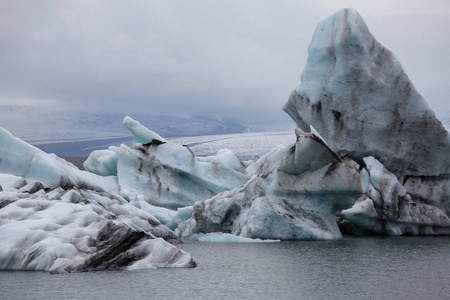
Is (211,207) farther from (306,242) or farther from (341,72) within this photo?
(341,72)

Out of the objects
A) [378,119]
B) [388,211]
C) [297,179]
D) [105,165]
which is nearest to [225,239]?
[297,179]

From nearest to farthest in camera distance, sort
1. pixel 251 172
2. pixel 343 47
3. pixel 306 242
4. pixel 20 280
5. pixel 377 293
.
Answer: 1. pixel 377 293
2. pixel 20 280
3. pixel 306 242
4. pixel 343 47
5. pixel 251 172

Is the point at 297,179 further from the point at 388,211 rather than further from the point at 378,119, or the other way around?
the point at 378,119

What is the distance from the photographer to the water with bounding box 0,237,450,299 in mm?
6090

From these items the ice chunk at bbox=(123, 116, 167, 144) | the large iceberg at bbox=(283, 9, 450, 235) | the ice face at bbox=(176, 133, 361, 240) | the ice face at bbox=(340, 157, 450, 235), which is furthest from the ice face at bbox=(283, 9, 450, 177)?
the ice chunk at bbox=(123, 116, 167, 144)

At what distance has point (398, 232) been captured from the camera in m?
12.9

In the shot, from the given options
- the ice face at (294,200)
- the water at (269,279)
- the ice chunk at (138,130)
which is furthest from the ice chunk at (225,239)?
the ice chunk at (138,130)

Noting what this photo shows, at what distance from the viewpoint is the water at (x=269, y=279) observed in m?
6.09

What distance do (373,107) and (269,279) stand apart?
750cm

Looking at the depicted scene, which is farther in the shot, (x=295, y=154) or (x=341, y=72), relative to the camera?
(x=341, y=72)

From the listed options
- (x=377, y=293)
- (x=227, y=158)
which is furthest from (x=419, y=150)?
(x=377, y=293)

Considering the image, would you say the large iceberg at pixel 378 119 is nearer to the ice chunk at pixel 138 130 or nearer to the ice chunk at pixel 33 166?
the ice chunk at pixel 138 130

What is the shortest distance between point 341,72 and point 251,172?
3.41m

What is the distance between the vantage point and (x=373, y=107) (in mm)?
Result: 13555
